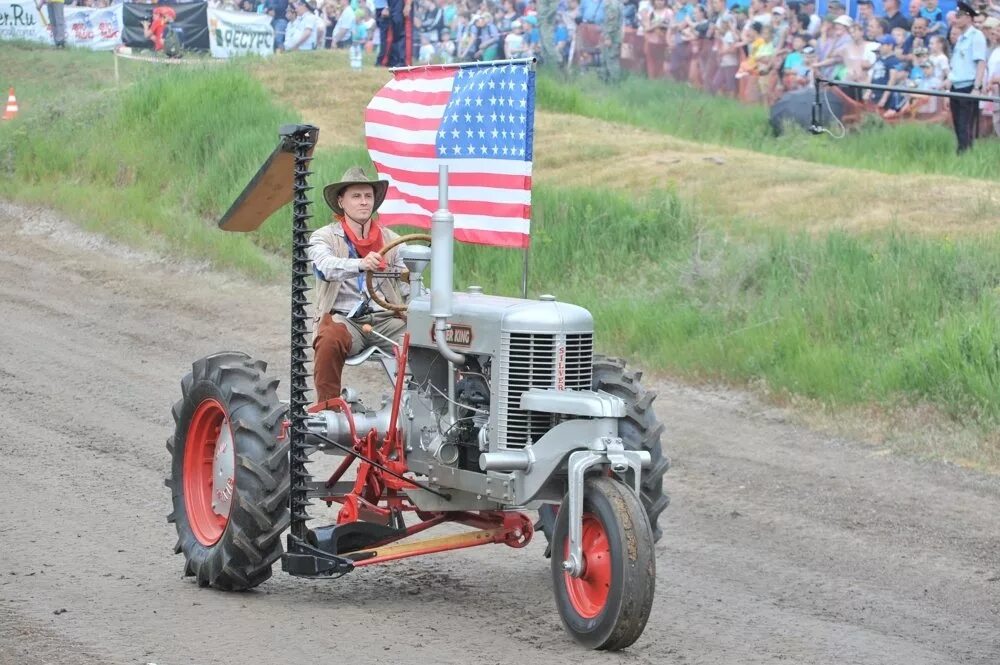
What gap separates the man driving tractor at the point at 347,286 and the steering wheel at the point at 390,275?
0.07m

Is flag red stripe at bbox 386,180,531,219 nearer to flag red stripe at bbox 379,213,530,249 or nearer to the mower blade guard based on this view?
flag red stripe at bbox 379,213,530,249

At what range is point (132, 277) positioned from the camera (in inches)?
614

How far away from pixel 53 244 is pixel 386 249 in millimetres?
11030

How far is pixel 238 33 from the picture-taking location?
29047mm

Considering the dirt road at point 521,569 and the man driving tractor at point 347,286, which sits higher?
the man driving tractor at point 347,286

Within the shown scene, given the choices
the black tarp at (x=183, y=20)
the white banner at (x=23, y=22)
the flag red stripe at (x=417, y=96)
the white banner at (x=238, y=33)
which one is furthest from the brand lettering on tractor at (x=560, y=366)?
the white banner at (x=23, y=22)

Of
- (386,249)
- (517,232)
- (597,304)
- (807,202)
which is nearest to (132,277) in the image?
(597,304)

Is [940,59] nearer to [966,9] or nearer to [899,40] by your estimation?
[899,40]

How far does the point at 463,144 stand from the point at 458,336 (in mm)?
2571

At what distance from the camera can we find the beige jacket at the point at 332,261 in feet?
23.6

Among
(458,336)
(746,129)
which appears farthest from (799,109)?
(458,336)

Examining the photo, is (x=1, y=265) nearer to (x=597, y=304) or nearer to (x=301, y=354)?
(x=597, y=304)

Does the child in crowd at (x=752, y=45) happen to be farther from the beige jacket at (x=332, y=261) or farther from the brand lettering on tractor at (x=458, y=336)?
the brand lettering on tractor at (x=458, y=336)

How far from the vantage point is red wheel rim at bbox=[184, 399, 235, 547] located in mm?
7070
